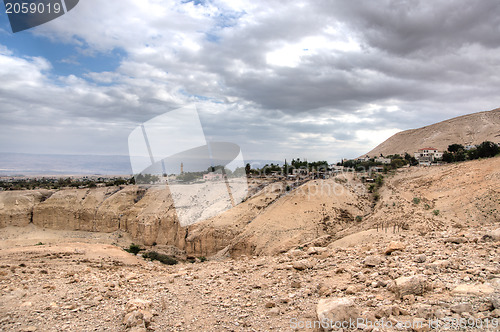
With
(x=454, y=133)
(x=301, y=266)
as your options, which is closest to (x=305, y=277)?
(x=301, y=266)

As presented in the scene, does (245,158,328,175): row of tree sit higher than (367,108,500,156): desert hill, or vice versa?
(367,108,500,156): desert hill

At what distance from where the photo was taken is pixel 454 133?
241 ft

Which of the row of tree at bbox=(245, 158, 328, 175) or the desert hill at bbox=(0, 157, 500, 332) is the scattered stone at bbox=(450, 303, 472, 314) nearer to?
the desert hill at bbox=(0, 157, 500, 332)

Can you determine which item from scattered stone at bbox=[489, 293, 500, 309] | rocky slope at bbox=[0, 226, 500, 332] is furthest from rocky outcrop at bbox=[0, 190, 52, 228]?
scattered stone at bbox=[489, 293, 500, 309]

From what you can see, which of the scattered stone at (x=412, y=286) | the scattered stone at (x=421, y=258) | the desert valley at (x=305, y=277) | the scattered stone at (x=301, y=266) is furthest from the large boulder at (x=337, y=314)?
the scattered stone at (x=301, y=266)

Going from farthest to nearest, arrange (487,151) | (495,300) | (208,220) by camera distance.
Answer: (487,151) → (208,220) → (495,300)

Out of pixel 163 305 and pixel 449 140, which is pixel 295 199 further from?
pixel 449 140

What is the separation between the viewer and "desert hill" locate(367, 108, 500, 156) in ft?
218

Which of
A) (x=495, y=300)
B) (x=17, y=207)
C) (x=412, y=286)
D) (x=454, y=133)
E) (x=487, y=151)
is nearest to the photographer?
(x=495, y=300)

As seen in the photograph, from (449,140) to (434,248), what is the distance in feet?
254

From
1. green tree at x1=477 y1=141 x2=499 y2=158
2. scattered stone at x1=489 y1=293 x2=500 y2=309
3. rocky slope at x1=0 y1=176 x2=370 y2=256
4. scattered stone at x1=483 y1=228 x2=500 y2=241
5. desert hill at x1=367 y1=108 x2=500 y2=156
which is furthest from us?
desert hill at x1=367 y1=108 x2=500 y2=156

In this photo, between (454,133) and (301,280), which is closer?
(301,280)

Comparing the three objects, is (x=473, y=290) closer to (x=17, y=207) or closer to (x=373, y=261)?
(x=373, y=261)

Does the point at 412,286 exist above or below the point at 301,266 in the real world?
above
